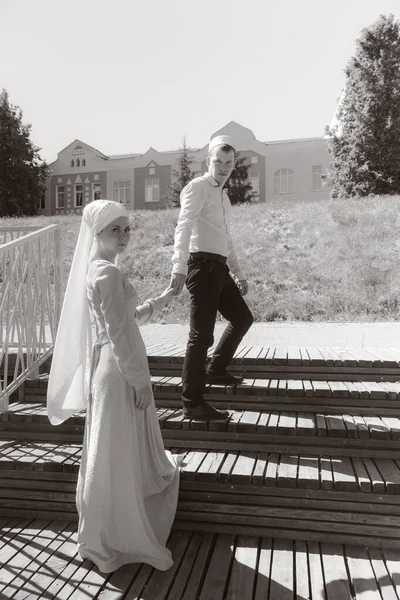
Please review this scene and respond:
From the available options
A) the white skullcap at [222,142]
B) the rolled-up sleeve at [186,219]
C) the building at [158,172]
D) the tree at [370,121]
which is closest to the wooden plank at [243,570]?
the rolled-up sleeve at [186,219]

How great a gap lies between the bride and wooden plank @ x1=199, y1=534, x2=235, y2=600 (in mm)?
224

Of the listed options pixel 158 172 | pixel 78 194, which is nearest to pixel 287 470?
pixel 158 172

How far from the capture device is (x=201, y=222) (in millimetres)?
3660

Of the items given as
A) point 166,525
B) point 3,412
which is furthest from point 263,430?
point 3,412

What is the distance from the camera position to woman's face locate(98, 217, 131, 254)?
271cm

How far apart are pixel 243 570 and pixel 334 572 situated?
16.9 inches

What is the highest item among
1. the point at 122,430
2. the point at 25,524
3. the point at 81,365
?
the point at 81,365

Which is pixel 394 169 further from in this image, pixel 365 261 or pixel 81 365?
pixel 81 365

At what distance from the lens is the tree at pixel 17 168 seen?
37.0m

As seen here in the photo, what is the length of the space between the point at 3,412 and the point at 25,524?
96cm

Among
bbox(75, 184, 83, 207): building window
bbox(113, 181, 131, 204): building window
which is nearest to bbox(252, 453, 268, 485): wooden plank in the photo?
bbox(113, 181, 131, 204): building window

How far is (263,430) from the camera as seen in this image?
3475 millimetres

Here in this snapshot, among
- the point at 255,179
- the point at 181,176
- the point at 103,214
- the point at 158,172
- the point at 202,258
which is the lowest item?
the point at 202,258

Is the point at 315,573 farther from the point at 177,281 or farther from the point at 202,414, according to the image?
the point at 177,281
